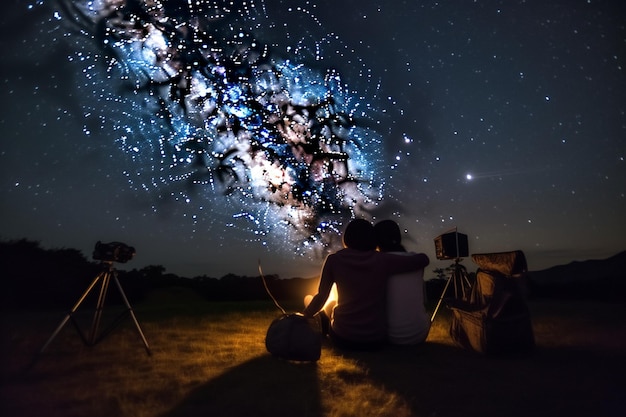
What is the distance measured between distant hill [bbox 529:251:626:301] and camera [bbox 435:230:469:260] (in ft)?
31.2

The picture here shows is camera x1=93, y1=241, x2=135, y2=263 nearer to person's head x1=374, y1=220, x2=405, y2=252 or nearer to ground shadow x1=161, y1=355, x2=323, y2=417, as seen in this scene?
ground shadow x1=161, y1=355, x2=323, y2=417

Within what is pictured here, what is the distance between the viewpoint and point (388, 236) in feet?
18.0

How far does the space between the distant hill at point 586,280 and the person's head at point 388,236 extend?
10.9 meters

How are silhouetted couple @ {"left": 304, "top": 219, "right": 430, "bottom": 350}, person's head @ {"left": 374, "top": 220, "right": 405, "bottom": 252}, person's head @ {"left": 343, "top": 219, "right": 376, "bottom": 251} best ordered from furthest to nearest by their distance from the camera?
1. person's head @ {"left": 374, "top": 220, "right": 405, "bottom": 252}
2. person's head @ {"left": 343, "top": 219, "right": 376, "bottom": 251}
3. silhouetted couple @ {"left": 304, "top": 219, "right": 430, "bottom": 350}

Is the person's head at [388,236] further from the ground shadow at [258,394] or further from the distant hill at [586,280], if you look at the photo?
the distant hill at [586,280]

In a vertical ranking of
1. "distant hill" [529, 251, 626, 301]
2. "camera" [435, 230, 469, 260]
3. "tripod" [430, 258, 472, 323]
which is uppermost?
"camera" [435, 230, 469, 260]

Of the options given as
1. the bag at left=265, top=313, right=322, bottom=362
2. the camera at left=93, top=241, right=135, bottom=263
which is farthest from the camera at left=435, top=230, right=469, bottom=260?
the camera at left=93, top=241, right=135, bottom=263

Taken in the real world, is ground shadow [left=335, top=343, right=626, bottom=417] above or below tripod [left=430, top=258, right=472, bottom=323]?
below

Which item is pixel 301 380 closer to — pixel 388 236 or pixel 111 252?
pixel 388 236

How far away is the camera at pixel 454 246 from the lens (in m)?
6.30

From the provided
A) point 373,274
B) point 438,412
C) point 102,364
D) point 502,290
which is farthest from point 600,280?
point 102,364

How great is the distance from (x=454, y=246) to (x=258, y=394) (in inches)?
161

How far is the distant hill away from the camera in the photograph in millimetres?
15035

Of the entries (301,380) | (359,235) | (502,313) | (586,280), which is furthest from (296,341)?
(586,280)
